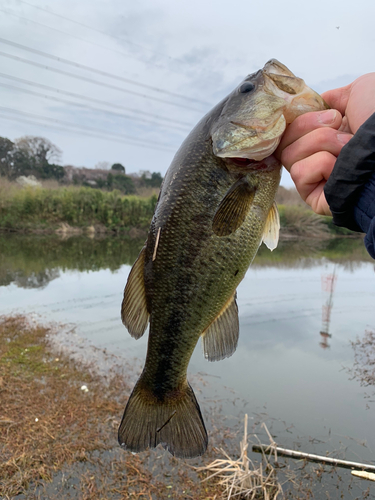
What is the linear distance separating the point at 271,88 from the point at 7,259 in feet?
66.2

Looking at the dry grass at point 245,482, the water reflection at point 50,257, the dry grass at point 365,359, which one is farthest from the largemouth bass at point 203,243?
the water reflection at point 50,257

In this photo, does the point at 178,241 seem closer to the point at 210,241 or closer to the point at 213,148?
the point at 210,241

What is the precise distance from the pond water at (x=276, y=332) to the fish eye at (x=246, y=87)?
4.91m

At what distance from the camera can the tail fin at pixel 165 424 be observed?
Answer: 6.39 ft

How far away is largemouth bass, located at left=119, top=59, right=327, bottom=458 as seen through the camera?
1754mm

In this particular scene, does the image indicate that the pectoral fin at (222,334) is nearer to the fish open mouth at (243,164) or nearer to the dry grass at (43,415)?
the fish open mouth at (243,164)

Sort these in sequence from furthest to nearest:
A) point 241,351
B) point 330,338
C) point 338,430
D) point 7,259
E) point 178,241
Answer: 1. point 7,259
2. point 330,338
3. point 241,351
4. point 338,430
5. point 178,241

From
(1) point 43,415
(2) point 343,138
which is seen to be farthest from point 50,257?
(2) point 343,138

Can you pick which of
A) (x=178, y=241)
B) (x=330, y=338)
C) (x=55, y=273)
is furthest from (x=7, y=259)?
(x=178, y=241)

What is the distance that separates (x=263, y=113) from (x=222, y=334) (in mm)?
1257

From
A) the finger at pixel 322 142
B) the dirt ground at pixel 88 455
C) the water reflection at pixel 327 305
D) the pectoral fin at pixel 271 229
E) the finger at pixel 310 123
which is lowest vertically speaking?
the water reflection at pixel 327 305

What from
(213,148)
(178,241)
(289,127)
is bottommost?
(178,241)

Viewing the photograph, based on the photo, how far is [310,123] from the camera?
1598 millimetres

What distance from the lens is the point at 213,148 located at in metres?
1.79
